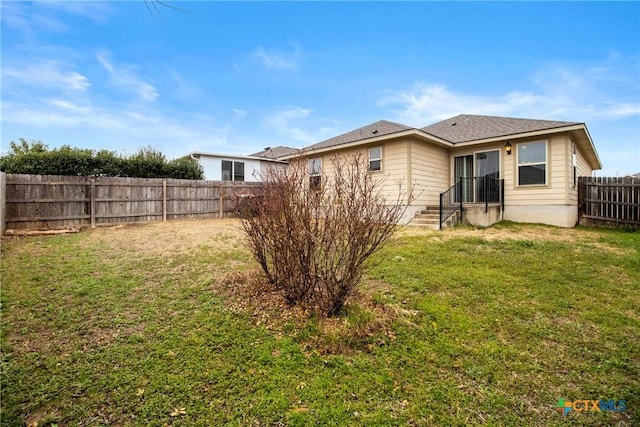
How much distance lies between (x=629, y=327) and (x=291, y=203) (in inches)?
155

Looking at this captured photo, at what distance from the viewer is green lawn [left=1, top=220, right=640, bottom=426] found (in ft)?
6.94

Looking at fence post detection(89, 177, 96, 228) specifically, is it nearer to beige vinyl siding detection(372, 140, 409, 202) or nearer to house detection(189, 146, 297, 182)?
house detection(189, 146, 297, 182)

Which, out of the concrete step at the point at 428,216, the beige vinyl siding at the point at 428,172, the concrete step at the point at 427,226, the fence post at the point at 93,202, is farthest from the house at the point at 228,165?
the concrete step at the point at 427,226

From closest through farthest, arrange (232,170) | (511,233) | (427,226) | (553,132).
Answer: (511,233), (553,132), (427,226), (232,170)

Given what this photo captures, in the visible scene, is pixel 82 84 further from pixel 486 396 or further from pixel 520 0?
pixel 520 0

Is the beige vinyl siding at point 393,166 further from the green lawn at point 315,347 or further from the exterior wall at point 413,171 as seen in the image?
A: the green lawn at point 315,347

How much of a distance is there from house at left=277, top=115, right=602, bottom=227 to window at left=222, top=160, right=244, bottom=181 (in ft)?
29.0

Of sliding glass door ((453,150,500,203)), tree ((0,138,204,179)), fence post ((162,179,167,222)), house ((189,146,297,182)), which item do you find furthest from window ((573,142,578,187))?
tree ((0,138,204,179))

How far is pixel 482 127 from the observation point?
12586 mm

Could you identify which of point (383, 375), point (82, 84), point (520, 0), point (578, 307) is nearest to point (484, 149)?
point (520, 0)

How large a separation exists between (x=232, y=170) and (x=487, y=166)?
14685 millimetres

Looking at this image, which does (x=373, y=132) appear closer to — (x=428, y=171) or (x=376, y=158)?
(x=376, y=158)

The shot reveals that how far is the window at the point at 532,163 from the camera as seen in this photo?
10.4m

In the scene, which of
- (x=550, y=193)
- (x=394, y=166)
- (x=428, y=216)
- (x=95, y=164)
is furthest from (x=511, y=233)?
(x=95, y=164)
